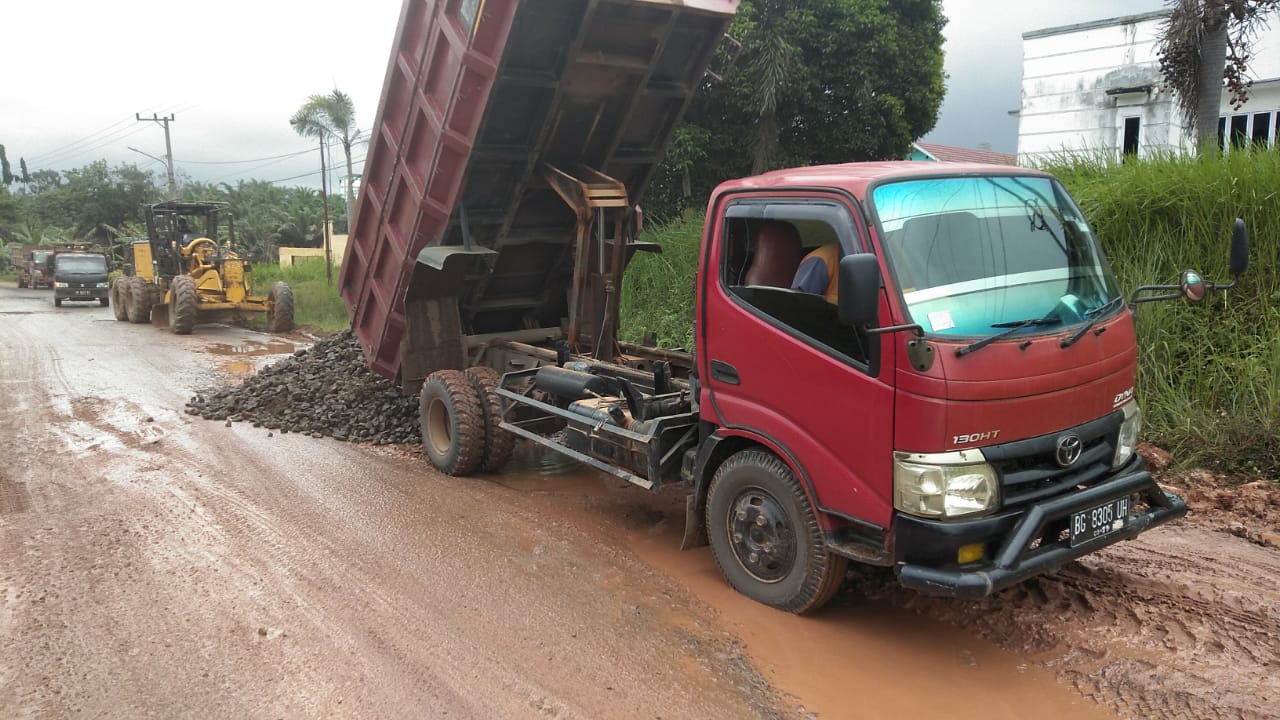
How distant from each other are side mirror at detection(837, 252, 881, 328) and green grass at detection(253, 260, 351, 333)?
13.1 meters

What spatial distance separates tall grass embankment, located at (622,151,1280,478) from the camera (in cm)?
643

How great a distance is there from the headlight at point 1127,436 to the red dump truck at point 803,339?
2 cm

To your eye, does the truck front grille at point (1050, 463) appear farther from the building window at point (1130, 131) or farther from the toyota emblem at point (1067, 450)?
the building window at point (1130, 131)

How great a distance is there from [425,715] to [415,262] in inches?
175

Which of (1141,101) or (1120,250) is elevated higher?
(1141,101)

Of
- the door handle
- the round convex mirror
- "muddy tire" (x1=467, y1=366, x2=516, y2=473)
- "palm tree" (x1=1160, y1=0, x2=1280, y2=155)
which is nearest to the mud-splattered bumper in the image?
the round convex mirror

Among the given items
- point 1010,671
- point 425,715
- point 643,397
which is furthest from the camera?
point 643,397

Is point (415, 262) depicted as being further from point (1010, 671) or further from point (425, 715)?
point (1010, 671)

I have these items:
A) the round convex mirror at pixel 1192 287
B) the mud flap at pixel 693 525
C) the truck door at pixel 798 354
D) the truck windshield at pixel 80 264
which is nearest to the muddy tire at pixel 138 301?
the truck windshield at pixel 80 264

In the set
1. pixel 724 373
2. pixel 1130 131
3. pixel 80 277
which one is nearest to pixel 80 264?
pixel 80 277

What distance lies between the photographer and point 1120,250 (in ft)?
25.0

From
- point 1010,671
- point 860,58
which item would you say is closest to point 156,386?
point 1010,671

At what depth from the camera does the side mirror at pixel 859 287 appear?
3.54 meters

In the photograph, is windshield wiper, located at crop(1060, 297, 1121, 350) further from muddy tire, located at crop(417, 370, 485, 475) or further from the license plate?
muddy tire, located at crop(417, 370, 485, 475)
